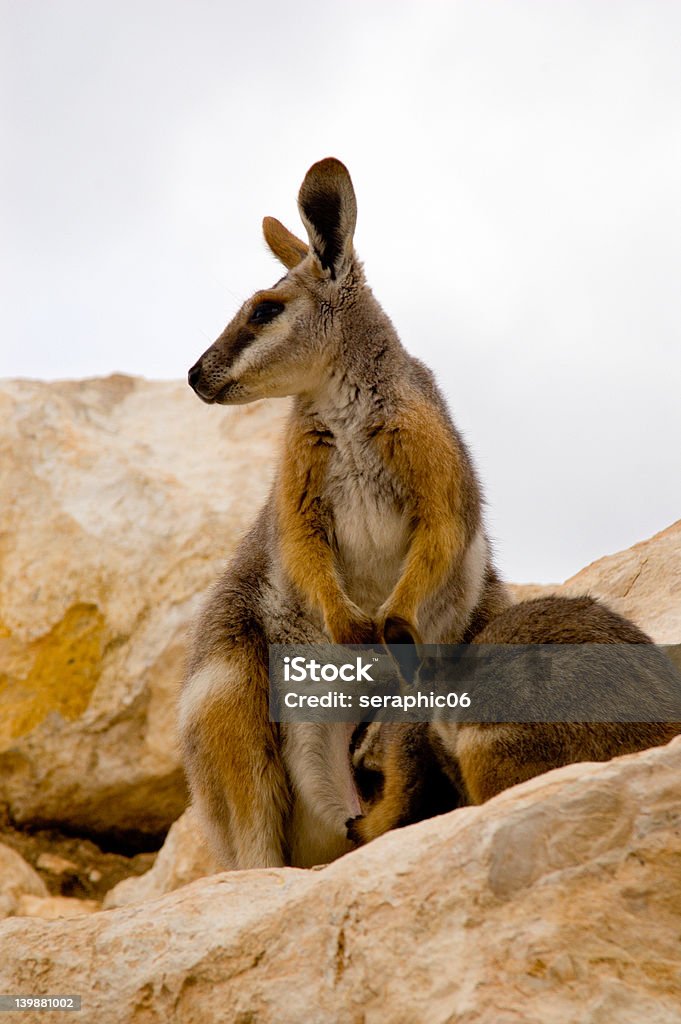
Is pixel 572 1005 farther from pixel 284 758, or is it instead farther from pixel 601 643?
pixel 284 758

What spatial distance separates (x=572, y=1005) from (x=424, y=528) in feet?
7.27

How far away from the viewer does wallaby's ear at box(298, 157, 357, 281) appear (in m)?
4.80

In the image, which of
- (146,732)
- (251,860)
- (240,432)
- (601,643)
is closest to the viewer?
(601,643)

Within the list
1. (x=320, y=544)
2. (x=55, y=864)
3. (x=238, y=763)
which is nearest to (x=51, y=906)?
(x=55, y=864)

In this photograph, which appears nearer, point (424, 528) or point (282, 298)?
point (424, 528)

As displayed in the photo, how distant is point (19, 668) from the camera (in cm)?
715

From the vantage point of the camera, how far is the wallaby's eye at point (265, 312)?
4.91 metres

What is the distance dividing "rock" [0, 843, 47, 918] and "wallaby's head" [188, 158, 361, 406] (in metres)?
2.78

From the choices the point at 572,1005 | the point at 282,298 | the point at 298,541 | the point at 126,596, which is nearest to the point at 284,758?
the point at 298,541

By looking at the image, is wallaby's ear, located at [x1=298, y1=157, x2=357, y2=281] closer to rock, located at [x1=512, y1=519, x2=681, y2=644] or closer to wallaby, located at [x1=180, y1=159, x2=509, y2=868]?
wallaby, located at [x1=180, y1=159, x2=509, y2=868]

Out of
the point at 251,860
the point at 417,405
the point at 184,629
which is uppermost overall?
the point at 184,629

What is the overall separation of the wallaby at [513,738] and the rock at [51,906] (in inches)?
85.7

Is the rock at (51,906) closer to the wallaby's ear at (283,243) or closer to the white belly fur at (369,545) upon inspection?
the white belly fur at (369,545)

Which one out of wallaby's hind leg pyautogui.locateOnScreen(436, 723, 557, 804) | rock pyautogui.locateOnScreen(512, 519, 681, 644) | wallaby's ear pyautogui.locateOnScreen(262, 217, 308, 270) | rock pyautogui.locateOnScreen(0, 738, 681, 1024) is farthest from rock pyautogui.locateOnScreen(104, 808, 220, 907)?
rock pyautogui.locateOnScreen(0, 738, 681, 1024)
